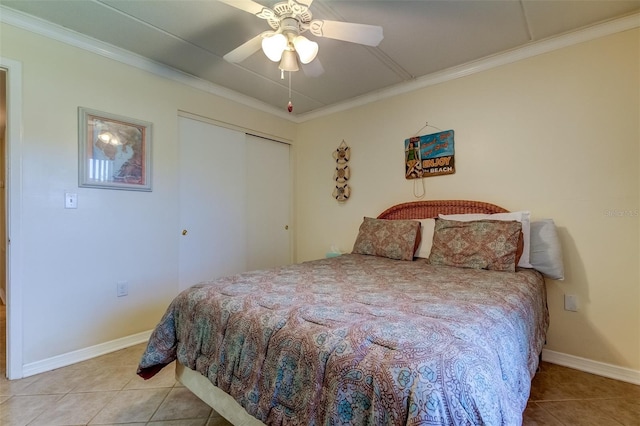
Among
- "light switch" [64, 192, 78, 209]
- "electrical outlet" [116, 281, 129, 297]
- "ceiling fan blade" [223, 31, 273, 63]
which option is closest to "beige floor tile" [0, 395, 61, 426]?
"electrical outlet" [116, 281, 129, 297]

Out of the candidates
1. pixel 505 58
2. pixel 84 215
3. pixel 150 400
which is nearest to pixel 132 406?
pixel 150 400

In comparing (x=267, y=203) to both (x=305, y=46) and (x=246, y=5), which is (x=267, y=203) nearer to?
(x=305, y=46)

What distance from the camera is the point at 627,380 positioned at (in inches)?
76.9

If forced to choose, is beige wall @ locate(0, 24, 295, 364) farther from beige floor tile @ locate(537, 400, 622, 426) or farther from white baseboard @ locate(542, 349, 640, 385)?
white baseboard @ locate(542, 349, 640, 385)

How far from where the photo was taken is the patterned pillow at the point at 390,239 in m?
2.58

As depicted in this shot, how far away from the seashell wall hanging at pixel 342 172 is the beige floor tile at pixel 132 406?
2.44 m

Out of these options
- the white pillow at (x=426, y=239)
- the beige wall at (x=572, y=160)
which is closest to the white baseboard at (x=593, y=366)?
the beige wall at (x=572, y=160)

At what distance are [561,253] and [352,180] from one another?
200 centimetres

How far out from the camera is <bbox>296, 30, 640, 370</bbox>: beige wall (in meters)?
2.00

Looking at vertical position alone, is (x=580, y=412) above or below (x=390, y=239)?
below

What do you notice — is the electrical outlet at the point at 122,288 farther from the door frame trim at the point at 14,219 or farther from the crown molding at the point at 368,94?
the crown molding at the point at 368,94

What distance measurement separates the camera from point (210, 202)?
3.13 m

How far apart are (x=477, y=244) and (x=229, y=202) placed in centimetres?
246

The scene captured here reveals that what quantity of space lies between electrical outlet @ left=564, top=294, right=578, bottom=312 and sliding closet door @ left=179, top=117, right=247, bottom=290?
2981 millimetres
